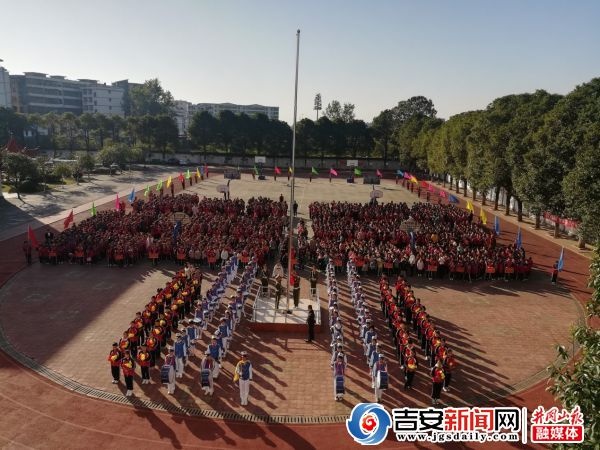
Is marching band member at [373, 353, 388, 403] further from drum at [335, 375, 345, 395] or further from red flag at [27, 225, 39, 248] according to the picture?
red flag at [27, 225, 39, 248]

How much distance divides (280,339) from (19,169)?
133 feet

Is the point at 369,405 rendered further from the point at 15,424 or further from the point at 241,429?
the point at 15,424

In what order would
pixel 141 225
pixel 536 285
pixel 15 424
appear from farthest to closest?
pixel 141 225, pixel 536 285, pixel 15 424

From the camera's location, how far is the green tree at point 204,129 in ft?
281

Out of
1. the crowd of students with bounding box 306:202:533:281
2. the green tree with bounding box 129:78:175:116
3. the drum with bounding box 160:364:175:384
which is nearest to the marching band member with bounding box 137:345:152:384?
the drum with bounding box 160:364:175:384

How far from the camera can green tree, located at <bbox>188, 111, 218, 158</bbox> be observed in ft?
281

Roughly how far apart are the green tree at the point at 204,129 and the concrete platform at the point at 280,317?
231 ft

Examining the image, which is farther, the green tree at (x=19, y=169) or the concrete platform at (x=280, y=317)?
the green tree at (x=19, y=169)

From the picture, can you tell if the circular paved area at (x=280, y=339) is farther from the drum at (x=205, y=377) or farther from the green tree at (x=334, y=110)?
the green tree at (x=334, y=110)

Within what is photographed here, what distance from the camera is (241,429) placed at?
11.9 meters

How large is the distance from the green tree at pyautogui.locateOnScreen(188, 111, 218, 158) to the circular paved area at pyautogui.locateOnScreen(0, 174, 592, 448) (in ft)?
210

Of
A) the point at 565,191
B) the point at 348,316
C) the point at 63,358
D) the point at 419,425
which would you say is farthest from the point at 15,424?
the point at 565,191

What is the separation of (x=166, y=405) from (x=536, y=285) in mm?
19142

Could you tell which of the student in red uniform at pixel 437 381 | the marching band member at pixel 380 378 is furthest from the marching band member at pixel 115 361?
the student in red uniform at pixel 437 381
